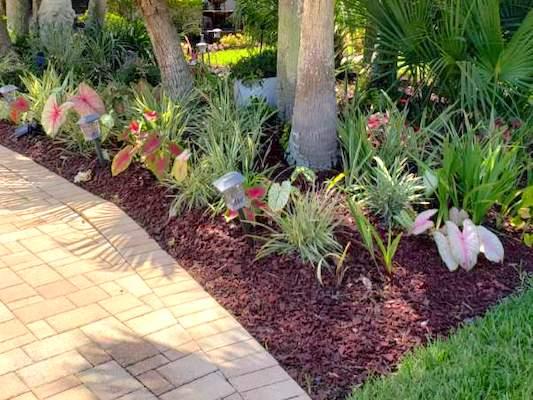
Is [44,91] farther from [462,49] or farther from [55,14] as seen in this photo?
[462,49]

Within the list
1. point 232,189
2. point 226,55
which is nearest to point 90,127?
point 232,189

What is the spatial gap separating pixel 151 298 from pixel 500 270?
1924mm

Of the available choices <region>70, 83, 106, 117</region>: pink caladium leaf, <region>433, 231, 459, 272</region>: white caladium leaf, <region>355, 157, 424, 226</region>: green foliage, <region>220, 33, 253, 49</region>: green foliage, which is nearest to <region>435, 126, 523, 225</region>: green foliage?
<region>355, 157, 424, 226</region>: green foliage

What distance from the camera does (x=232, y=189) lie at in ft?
10.9

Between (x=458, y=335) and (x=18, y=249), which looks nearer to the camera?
(x=458, y=335)

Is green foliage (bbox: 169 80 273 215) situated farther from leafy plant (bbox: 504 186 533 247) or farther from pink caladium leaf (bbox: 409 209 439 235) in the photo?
leafy plant (bbox: 504 186 533 247)

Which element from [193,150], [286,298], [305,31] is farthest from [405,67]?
[286,298]

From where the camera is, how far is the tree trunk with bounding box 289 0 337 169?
4.20 metres

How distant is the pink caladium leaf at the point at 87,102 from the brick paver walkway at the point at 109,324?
104 cm

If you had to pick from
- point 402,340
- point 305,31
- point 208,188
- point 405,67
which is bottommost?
point 402,340

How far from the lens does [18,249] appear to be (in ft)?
12.7

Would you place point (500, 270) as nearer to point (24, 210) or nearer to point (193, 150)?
point (193, 150)

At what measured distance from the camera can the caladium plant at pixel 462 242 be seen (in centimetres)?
343

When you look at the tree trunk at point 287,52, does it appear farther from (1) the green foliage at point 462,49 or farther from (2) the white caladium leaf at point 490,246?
(2) the white caladium leaf at point 490,246
